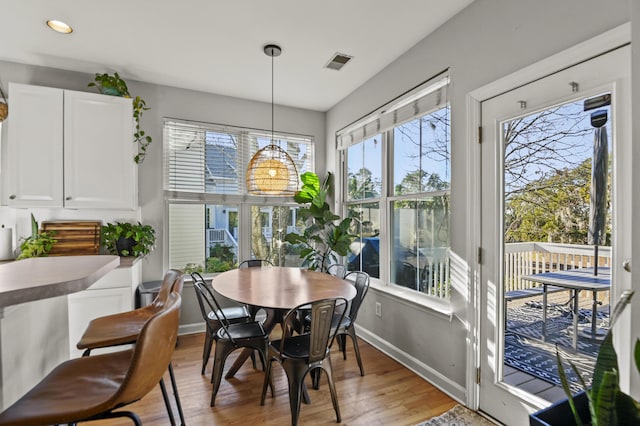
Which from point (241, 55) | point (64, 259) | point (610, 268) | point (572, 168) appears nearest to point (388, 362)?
point (610, 268)

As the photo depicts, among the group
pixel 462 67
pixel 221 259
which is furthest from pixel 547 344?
pixel 221 259

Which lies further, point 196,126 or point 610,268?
point 196,126

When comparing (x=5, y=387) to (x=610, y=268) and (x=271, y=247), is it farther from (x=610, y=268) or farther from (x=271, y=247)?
(x=271, y=247)

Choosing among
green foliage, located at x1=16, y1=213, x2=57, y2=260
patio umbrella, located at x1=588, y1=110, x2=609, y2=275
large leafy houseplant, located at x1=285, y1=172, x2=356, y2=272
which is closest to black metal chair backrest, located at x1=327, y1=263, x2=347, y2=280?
large leafy houseplant, located at x1=285, y1=172, x2=356, y2=272

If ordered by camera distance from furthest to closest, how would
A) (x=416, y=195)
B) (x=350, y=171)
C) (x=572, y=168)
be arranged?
(x=350, y=171)
(x=416, y=195)
(x=572, y=168)

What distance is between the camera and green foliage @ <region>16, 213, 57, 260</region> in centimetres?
273

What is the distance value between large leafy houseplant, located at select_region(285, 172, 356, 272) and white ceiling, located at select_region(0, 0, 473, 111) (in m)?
1.24

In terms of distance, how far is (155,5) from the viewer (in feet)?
7.32

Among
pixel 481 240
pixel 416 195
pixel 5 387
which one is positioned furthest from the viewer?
pixel 416 195

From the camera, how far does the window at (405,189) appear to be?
2605mm

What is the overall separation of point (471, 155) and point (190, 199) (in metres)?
2.98

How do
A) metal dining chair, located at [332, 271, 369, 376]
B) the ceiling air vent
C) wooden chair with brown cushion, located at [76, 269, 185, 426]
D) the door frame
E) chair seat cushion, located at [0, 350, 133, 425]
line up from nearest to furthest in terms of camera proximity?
chair seat cushion, located at [0, 350, 133, 425]
wooden chair with brown cushion, located at [76, 269, 185, 426]
the door frame
metal dining chair, located at [332, 271, 369, 376]
the ceiling air vent

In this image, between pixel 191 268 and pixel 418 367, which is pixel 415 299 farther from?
pixel 191 268

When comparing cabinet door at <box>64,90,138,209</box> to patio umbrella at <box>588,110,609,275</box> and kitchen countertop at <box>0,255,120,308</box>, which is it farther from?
patio umbrella at <box>588,110,609,275</box>
